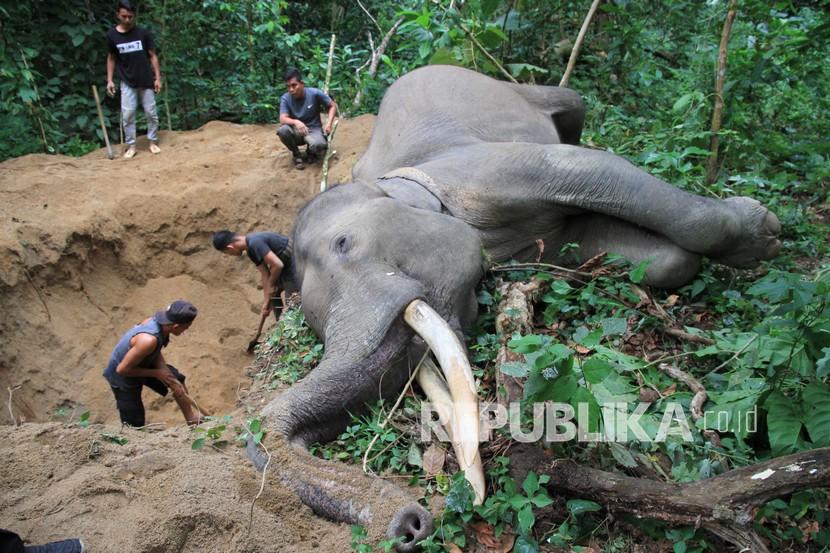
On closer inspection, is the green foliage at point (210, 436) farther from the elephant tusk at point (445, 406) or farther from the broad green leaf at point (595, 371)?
the broad green leaf at point (595, 371)

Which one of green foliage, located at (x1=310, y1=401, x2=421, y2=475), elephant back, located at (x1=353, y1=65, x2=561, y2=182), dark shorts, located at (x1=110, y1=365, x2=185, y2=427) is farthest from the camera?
elephant back, located at (x1=353, y1=65, x2=561, y2=182)

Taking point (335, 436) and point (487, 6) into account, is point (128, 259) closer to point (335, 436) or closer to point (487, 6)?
point (487, 6)

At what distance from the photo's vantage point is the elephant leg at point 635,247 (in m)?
4.27

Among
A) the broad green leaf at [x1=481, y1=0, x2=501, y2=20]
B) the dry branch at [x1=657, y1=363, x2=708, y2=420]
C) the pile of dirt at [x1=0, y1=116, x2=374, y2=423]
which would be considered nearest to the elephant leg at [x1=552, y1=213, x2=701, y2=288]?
the dry branch at [x1=657, y1=363, x2=708, y2=420]

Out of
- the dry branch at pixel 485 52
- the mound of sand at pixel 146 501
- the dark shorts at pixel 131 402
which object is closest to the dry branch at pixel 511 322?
the mound of sand at pixel 146 501

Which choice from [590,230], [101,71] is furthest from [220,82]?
[590,230]

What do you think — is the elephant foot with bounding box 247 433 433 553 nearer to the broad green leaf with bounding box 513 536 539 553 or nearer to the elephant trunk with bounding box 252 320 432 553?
the elephant trunk with bounding box 252 320 432 553

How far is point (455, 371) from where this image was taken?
306 cm

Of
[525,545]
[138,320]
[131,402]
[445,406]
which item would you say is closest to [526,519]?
[525,545]

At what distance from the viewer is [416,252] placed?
3910mm

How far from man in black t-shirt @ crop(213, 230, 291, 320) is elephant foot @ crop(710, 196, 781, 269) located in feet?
9.05

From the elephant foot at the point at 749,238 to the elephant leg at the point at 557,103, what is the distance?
180cm

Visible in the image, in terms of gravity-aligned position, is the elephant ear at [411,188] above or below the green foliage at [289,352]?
A: above

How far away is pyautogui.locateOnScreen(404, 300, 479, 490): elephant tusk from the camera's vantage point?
9.12 ft
